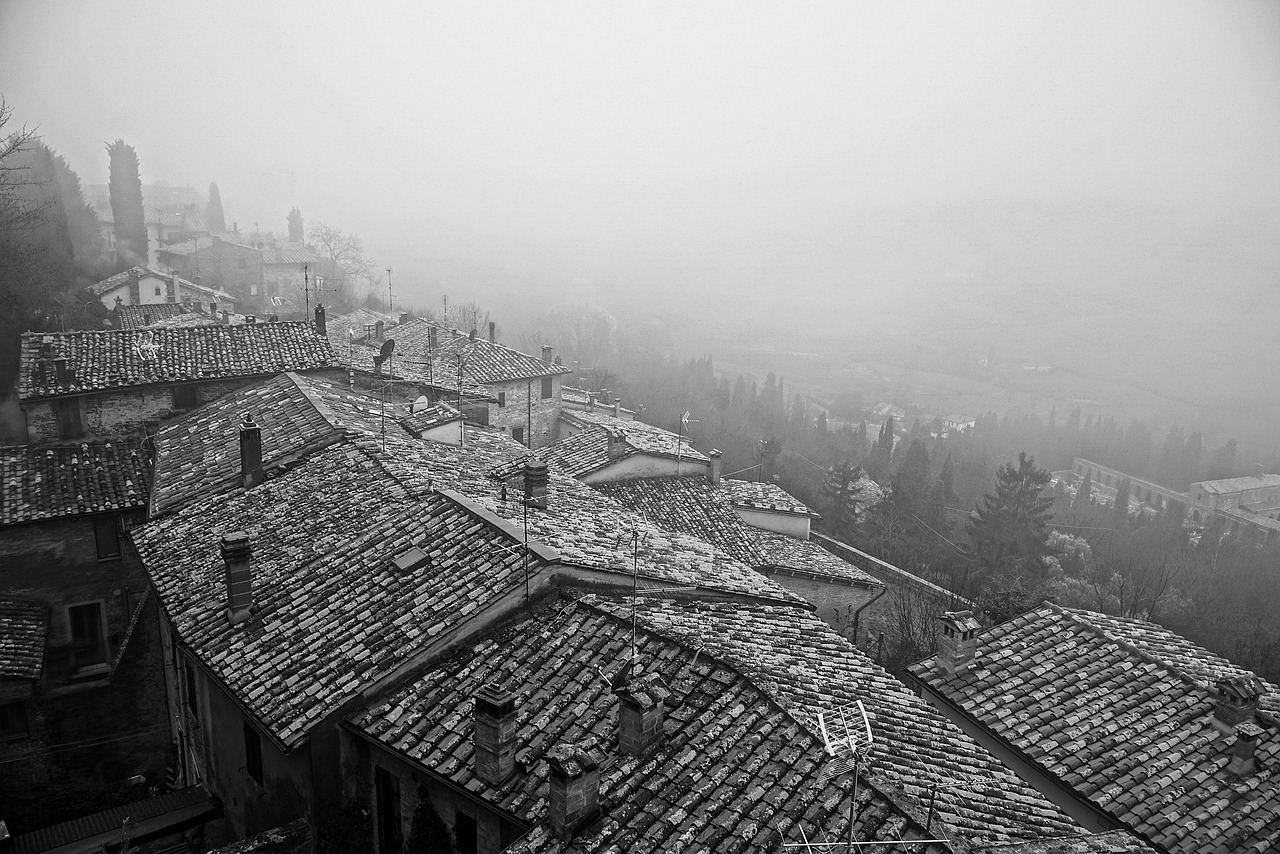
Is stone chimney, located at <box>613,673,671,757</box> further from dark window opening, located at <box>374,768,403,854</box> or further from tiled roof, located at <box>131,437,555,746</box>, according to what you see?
dark window opening, located at <box>374,768,403,854</box>

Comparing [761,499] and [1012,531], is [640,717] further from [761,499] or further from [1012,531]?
[1012,531]

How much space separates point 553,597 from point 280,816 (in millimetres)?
3951

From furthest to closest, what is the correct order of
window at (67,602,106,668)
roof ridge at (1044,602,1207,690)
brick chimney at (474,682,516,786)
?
window at (67,602,106,668), roof ridge at (1044,602,1207,690), brick chimney at (474,682,516,786)

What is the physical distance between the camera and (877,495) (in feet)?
148

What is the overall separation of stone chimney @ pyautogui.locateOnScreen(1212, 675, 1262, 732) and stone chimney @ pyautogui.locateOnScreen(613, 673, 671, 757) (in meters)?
7.95

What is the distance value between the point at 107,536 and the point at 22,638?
8.66 feet

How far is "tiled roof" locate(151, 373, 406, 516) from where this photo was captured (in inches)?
589

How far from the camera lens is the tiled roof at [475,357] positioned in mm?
31281

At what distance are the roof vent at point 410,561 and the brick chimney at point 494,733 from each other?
3357 mm

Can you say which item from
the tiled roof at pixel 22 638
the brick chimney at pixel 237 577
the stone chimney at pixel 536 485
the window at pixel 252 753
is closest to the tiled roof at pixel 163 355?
the tiled roof at pixel 22 638

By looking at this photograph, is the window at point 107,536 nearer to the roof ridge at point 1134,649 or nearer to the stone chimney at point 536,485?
the stone chimney at point 536,485

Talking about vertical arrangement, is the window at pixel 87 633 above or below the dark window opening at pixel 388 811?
below

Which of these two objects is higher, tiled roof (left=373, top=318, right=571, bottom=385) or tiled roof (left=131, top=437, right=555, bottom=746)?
tiled roof (left=131, top=437, right=555, bottom=746)

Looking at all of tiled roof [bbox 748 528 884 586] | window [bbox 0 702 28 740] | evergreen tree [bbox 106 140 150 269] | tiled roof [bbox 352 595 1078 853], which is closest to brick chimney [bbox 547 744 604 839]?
tiled roof [bbox 352 595 1078 853]
